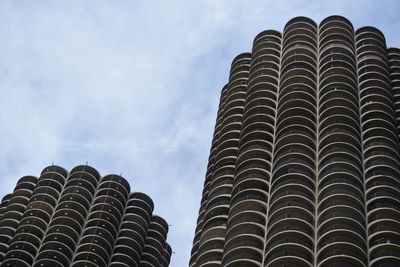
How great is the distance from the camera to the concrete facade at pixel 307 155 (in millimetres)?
102875

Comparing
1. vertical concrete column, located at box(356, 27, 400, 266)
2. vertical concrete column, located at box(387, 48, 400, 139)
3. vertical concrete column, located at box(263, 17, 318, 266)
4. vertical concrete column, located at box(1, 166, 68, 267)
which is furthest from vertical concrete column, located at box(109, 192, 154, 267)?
vertical concrete column, located at box(387, 48, 400, 139)

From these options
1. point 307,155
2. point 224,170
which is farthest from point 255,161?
point 224,170

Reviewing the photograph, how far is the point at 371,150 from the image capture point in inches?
4656

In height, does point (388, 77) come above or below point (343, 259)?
above

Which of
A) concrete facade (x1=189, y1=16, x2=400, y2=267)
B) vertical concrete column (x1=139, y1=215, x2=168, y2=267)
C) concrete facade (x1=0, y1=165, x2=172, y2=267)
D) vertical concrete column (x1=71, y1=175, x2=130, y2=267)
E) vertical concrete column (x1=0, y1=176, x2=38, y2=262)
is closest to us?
concrete facade (x1=189, y1=16, x2=400, y2=267)

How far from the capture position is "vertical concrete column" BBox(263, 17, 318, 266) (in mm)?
102312

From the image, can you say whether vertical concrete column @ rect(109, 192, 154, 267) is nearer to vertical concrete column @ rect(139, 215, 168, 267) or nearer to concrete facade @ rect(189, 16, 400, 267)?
vertical concrete column @ rect(139, 215, 168, 267)

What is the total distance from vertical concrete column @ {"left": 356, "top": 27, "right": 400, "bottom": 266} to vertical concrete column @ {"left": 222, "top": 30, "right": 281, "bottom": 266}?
12.0 meters

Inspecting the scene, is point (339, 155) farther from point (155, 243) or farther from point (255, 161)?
point (155, 243)

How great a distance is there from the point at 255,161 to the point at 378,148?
15195mm

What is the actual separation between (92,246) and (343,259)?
49.9 m

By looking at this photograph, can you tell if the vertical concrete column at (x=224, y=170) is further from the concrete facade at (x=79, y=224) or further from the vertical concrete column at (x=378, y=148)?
the concrete facade at (x=79, y=224)

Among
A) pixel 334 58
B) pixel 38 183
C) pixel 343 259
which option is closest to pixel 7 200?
pixel 38 183

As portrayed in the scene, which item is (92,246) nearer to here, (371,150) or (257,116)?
(257,116)
